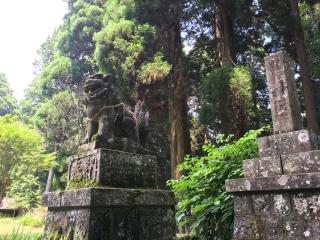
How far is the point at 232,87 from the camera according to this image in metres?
A: 8.94

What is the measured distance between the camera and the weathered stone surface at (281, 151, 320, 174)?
3.67 m

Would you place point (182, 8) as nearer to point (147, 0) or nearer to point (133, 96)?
point (147, 0)

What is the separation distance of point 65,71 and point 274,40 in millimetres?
14674

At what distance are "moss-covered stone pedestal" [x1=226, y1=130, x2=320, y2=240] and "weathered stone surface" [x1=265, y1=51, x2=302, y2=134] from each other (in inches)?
8.1

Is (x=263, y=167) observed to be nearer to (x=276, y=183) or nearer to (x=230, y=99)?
(x=276, y=183)

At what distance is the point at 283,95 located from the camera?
170 inches

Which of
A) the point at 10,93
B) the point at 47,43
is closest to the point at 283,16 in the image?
the point at 47,43

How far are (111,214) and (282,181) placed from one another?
77.1 inches

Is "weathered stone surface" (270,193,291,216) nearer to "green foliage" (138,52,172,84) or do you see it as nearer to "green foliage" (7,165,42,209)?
"green foliage" (138,52,172,84)

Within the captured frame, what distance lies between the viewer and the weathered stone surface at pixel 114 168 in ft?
10.7

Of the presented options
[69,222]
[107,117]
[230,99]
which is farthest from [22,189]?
[69,222]

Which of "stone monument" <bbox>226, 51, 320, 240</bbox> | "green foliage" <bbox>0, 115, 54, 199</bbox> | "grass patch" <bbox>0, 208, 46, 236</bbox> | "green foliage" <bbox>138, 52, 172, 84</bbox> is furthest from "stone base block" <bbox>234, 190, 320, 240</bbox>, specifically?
"green foliage" <bbox>0, 115, 54, 199</bbox>

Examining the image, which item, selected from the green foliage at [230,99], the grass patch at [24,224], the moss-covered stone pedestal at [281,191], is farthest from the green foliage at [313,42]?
the grass patch at [24,224]

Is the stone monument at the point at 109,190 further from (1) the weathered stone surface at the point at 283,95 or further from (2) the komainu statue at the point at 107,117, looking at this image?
(1) the weathered stone surface at the point at 283,95
